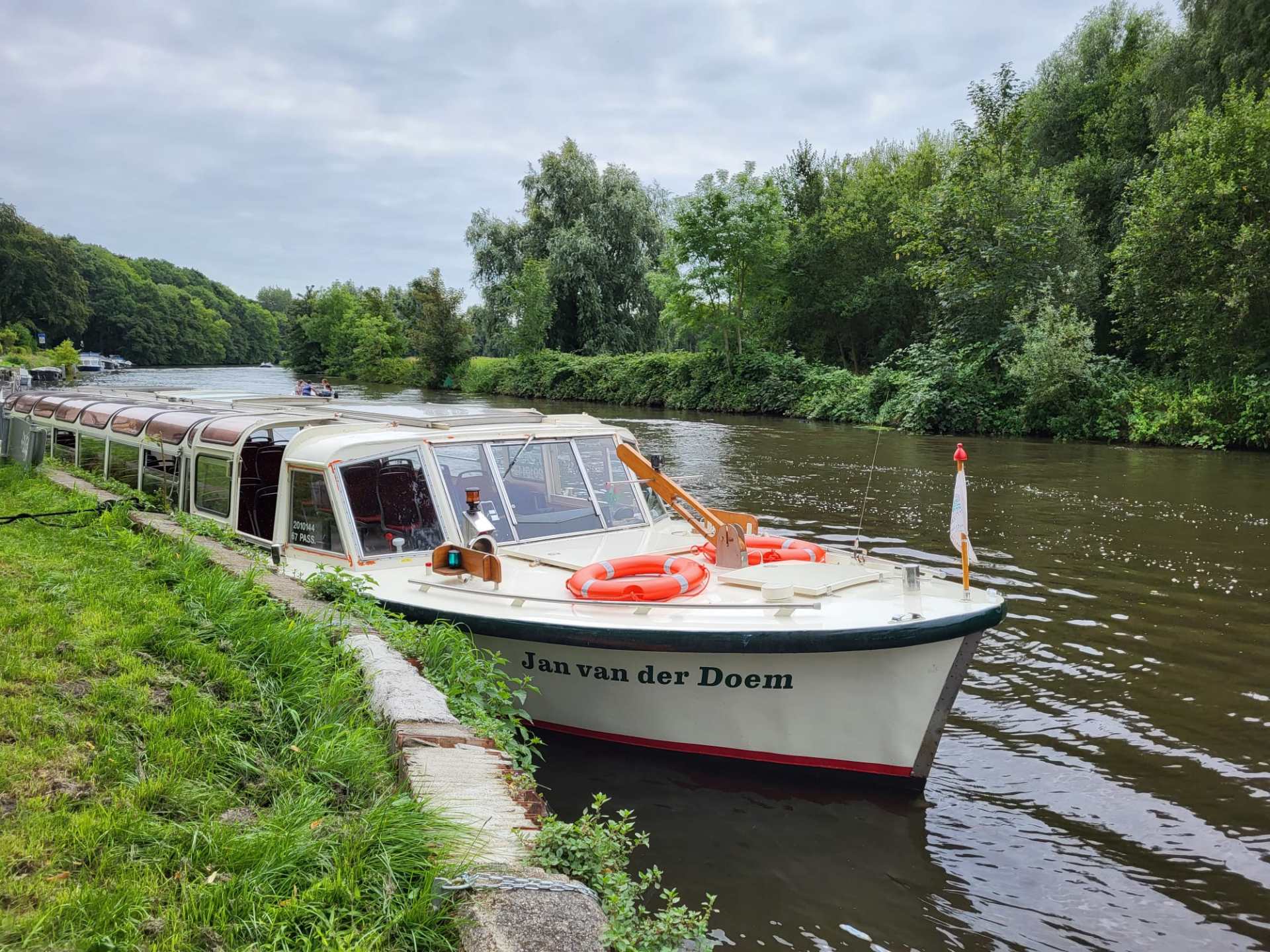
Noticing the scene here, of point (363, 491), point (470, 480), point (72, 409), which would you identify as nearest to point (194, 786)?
point (363, 491)

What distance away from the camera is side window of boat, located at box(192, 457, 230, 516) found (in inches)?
355

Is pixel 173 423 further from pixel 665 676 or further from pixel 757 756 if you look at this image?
pixel 757 756

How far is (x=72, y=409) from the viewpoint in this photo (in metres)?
13.5

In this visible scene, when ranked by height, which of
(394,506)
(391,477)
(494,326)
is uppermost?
(494,326)

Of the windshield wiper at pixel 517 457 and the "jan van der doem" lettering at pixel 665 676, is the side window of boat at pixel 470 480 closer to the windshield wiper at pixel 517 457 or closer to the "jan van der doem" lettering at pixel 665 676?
the windshield wiper at pixel 517 457

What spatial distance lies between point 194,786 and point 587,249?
4750 centimetres

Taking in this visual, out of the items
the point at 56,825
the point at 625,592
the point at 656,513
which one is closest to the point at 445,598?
the point at 625,592

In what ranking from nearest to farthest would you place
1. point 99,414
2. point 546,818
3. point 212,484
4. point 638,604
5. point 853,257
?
1. point 546,818
2. point 638,604
3. point 212,484
4. point 99,414
5. point 853,257

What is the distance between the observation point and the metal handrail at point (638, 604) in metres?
A: 6.04

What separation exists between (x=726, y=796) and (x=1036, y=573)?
7.48m

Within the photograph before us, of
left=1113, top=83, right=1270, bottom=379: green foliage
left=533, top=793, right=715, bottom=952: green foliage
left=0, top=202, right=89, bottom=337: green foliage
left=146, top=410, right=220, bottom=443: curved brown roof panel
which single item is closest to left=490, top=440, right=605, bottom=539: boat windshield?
left=146, top=410, right=220, bottom=443: curved brown roof panel

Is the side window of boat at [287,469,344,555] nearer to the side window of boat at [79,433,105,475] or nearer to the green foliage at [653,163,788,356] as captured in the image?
the side window of boat at [79,433,105,475]

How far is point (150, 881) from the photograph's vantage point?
9.57 ft

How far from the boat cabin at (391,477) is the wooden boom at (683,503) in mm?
742
